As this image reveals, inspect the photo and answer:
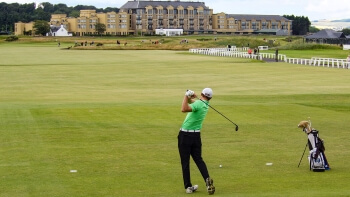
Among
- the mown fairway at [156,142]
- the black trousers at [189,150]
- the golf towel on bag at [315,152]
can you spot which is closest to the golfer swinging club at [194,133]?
the black trousers at [189,150]

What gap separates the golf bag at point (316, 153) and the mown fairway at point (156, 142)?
30 centimetres

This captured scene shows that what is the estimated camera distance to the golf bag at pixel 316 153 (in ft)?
52.4

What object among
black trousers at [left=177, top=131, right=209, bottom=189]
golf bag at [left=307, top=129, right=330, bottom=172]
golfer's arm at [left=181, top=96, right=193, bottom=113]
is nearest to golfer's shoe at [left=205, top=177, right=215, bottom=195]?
black trousers at [left=177, top=131, right=209, bottom=189]

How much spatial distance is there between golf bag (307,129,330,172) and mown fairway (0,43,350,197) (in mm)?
301

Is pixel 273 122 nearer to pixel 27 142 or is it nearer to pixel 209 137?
pixel 209 137

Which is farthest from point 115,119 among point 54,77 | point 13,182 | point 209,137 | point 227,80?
point 54,77

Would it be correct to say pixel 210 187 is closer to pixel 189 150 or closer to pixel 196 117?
pixel 189 150

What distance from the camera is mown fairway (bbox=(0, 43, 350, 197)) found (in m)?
14.9

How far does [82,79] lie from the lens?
190ft

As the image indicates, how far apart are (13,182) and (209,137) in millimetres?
8528

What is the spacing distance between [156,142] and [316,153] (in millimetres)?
6502

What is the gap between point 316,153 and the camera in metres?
16.0

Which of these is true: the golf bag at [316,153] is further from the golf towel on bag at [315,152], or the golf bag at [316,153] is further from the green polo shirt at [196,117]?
the green polo shirt at [196,117]

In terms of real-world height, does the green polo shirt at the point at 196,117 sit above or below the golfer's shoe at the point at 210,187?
above
